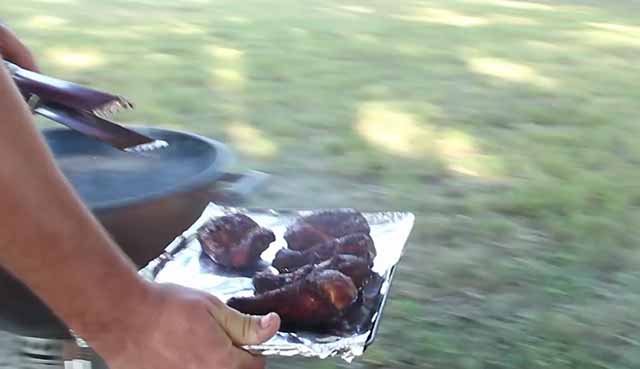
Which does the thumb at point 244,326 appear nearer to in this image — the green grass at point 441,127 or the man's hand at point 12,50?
the man's hand at point 12,50

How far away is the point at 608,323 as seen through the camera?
7.15 ft

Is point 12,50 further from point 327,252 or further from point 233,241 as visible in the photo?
point 327,252

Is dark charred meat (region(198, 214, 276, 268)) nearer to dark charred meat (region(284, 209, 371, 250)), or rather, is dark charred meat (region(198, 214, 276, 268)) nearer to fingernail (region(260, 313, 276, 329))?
dark charred meat (region(284, 209, 371, 250))

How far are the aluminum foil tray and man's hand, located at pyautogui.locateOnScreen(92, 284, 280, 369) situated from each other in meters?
0.05

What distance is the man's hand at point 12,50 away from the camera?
1.51 meters

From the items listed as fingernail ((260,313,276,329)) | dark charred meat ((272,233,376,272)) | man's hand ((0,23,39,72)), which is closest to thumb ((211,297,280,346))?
fingernail ((260,313,276,329))

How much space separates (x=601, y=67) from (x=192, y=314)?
12.6 ft

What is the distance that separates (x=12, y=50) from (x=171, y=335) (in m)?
0.72

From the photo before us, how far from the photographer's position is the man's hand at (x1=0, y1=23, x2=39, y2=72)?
4.94 feet

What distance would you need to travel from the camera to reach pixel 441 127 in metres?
3.56

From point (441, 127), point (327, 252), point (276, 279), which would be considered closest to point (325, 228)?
point (327, 252)

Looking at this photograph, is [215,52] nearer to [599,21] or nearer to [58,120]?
[599,21]

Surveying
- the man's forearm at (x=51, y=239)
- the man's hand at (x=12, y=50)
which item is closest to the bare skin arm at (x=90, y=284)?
the man's forearm at (x=51, y=239)

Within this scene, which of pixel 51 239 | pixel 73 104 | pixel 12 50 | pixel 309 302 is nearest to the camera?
pixel 51 239
